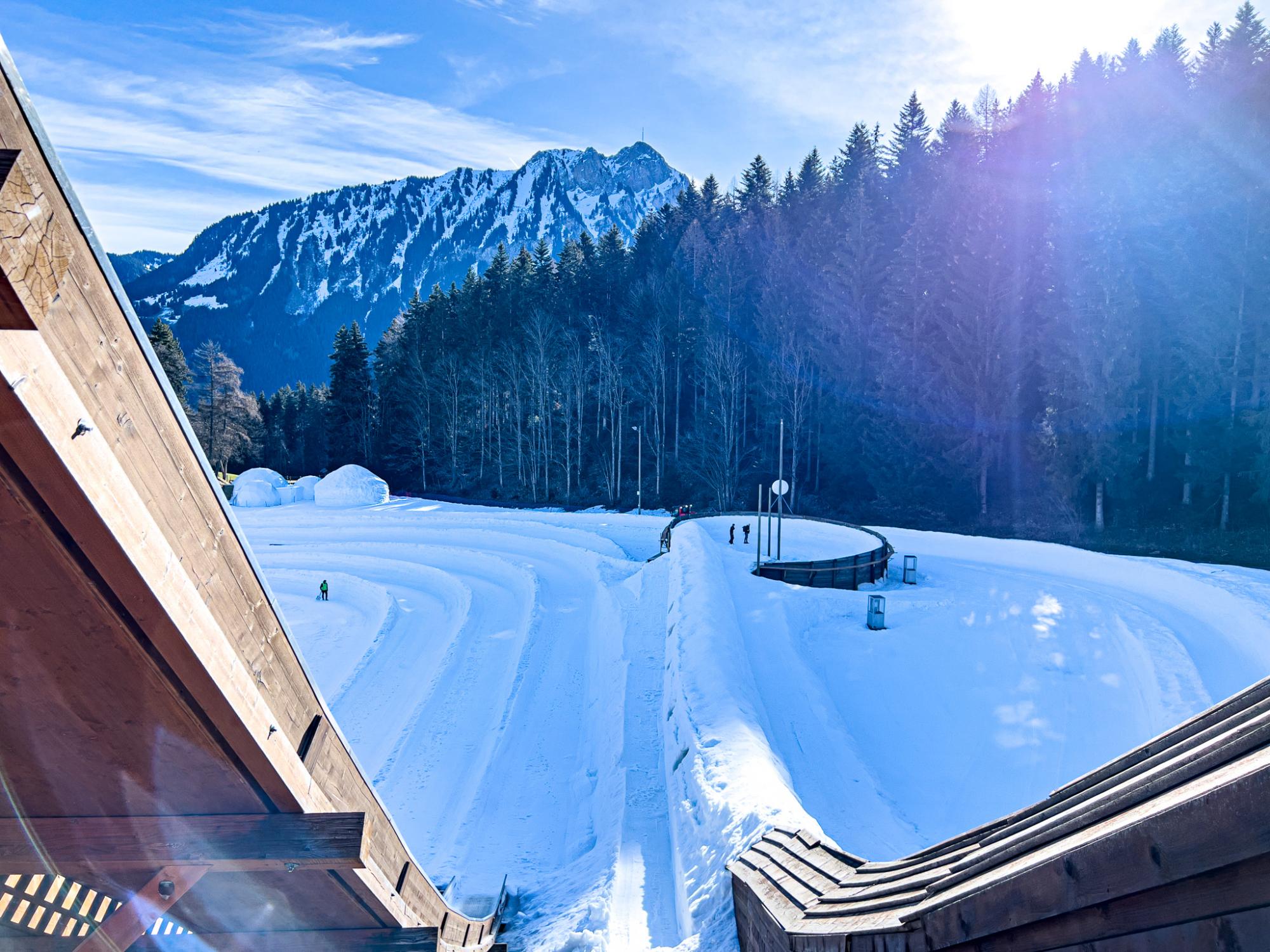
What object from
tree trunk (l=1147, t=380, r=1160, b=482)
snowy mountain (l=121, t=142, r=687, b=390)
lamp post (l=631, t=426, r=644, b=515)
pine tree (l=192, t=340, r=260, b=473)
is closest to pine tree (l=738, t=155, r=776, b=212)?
lamp post (l=631, t=426, r=644, b=515)

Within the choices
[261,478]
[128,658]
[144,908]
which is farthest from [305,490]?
[128,658]

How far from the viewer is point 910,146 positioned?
35.0 meters

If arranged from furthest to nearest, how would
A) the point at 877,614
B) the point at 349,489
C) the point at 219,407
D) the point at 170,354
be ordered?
the point at 219,407, the point at 170,354, the point at 349,489, the point at 877,614

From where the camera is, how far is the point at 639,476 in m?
39.8

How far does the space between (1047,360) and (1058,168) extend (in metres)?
7.77

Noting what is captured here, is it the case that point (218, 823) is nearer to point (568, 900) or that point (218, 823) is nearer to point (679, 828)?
point (568, 900)

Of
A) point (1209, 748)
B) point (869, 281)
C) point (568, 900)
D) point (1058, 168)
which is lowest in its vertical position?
point (568, 900)

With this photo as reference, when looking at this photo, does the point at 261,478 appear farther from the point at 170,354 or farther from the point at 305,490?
the point at 170,354

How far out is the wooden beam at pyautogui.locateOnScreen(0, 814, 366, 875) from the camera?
7.77 ft

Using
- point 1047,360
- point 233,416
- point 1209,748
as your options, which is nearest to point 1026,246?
point 1047,360

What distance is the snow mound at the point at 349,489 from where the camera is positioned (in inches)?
1580

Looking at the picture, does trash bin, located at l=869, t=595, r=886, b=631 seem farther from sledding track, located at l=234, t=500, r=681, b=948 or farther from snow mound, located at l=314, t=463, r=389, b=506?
snow mound, located at l=314, t=463, r=389, b=506

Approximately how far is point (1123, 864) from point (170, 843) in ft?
9.68

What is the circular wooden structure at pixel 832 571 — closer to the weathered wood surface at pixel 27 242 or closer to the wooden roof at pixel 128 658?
the wooden roof at pixel 128 658
